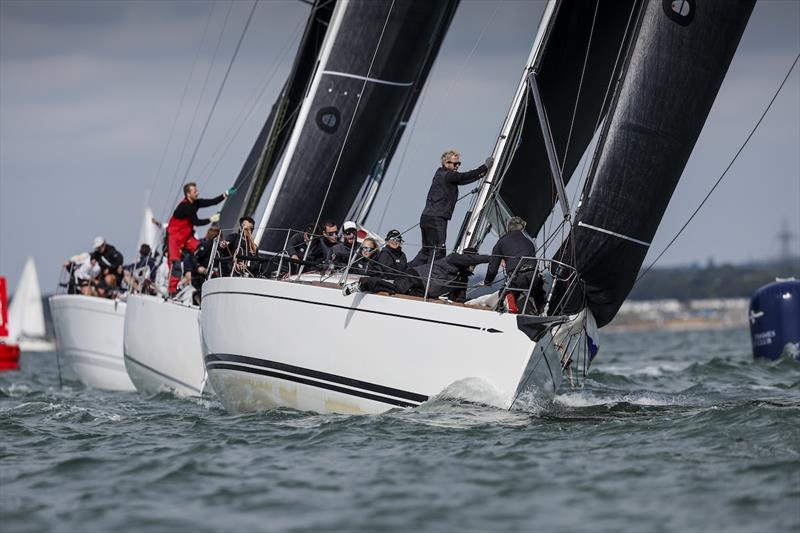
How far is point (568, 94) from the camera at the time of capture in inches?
500

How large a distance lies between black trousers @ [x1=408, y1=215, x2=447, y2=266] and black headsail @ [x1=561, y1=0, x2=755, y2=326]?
1.17m

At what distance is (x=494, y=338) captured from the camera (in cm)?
942

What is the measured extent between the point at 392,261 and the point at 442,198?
2.84ft

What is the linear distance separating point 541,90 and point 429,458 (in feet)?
18.1

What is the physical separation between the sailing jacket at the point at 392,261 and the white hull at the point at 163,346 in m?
4.12

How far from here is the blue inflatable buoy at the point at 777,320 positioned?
20766 mm

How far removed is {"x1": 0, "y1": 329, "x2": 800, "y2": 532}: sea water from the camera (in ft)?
21.5

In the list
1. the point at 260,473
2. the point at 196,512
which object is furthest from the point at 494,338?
the point at 196,512

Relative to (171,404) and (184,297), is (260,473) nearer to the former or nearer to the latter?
(171,404)

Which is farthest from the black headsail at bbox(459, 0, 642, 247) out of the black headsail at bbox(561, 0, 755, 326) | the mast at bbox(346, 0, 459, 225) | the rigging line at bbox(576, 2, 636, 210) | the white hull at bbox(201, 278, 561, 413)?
the mast at bbox(346, 0, 459, 225)

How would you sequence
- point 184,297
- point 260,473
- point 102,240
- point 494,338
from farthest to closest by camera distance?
point 102,240, point 184,297, point 494,338, point 260,473

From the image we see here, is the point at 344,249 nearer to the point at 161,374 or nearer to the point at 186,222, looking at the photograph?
the point at 186,222

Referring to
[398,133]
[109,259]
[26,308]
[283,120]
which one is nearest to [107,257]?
[109,259]

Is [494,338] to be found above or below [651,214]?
below
